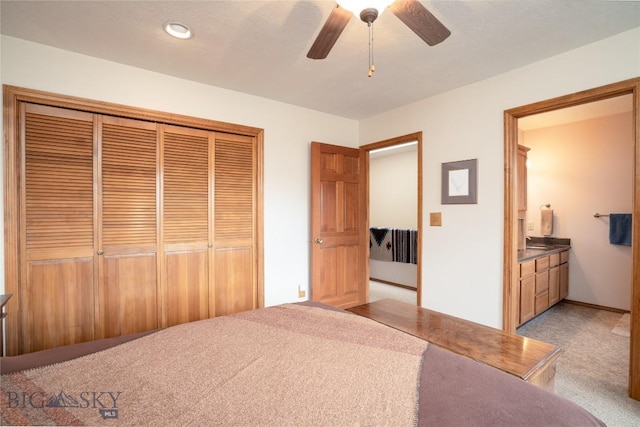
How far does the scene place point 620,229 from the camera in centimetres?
371

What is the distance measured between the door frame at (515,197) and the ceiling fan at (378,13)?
55.1 inches

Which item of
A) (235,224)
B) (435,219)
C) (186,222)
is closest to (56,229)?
(186,222)

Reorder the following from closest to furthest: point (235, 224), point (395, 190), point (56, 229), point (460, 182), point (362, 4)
Result: point (362, 4), point (56, 229), point (460, 182), point (235, 224), point (395, 190)

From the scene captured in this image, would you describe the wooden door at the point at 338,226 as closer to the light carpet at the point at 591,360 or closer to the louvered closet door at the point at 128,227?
the louvered closet door at the point at 128,227

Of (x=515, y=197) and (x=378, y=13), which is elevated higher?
(x=378, y=13)

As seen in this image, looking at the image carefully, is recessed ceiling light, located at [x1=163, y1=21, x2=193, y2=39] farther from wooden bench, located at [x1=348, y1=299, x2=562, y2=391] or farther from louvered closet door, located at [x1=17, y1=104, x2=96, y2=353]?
wooden bench, located at [x1=348, y1=299, x2=562, y2=391]

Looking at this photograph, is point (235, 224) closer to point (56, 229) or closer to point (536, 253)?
point (56, 229)

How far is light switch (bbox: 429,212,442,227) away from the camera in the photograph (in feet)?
10.0

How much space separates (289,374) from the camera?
1.06m

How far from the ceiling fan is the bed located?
4.86 feet

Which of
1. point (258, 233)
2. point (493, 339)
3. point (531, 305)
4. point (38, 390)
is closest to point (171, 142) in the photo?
point (258, 233)

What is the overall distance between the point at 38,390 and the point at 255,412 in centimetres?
71

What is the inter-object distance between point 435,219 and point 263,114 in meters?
2.13

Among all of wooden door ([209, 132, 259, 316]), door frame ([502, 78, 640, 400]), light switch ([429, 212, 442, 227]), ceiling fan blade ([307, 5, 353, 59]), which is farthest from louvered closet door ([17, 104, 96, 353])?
door frame ([502, 78, 640, 400])
